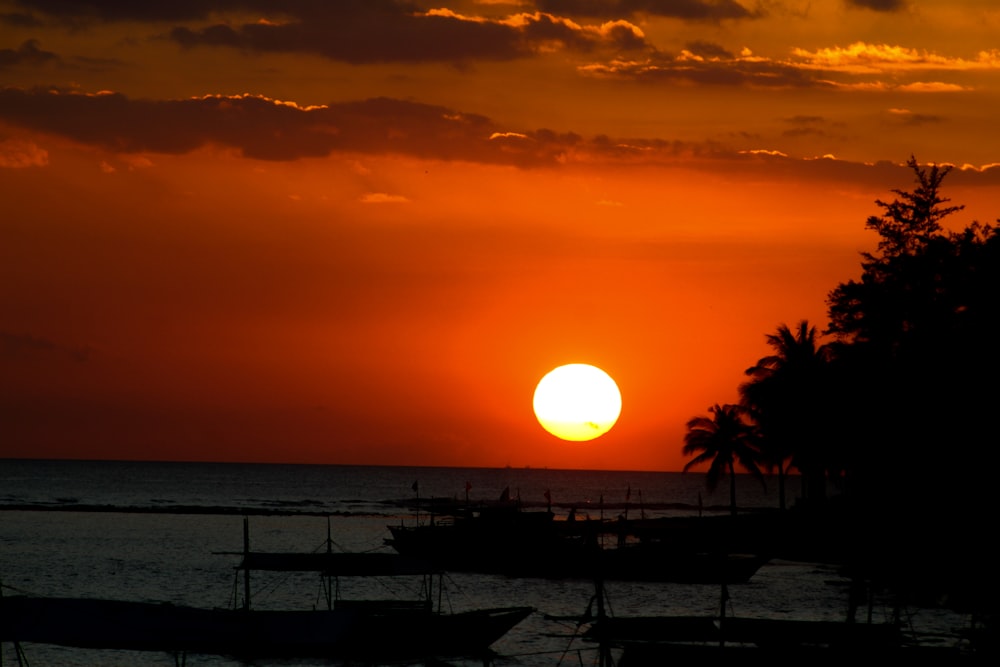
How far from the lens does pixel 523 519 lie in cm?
8300

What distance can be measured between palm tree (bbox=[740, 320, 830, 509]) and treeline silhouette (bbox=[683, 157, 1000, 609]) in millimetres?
138

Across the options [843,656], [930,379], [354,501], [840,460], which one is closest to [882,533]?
[930,379]

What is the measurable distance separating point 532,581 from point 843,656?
46.4m

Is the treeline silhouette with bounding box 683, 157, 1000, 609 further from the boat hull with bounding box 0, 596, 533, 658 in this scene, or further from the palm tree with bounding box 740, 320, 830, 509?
the boat hull with bounding box 0, 596, 533, 658

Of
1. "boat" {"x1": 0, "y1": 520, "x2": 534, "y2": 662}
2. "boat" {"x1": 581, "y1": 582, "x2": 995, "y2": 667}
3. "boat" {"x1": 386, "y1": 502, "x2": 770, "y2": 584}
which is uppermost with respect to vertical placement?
"boat" {"x1": 386, "y1": 502, "x2": 770, "y2": 584}

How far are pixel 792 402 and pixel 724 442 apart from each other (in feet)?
41.5

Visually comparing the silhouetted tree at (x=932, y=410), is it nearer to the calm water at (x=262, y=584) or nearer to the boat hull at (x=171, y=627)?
the calm water at (x=262, y=584)

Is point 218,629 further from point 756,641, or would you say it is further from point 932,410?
point 932,410

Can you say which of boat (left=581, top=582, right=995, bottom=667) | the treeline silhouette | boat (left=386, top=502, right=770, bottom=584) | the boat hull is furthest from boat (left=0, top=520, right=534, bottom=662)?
boat (left=386, top=502, right=770, bottom=584)

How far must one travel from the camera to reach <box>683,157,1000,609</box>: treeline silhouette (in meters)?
49.1

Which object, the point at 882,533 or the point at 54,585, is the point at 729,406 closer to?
the point at 882,533

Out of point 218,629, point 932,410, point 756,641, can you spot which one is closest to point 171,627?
point 218,629

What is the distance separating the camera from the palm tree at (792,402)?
82.2m

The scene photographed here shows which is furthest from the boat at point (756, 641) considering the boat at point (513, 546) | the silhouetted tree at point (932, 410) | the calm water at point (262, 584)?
the boat at point (513, 546)
